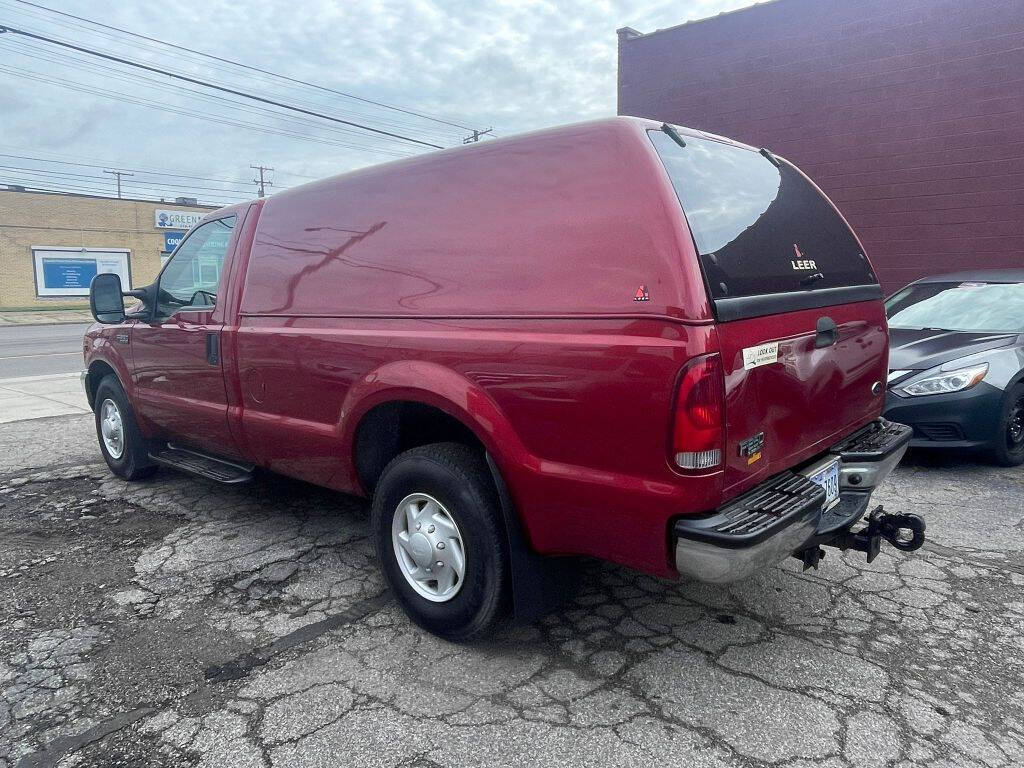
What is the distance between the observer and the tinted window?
261 centimetres

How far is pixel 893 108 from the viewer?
423 inches

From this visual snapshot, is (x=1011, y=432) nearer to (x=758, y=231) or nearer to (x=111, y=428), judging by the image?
(x=758, y=231)

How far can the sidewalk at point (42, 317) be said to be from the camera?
30703mm

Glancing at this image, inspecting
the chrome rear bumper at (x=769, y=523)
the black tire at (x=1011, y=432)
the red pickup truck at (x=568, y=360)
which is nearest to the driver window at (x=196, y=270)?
the red pickup truck at (x=568, y=360)

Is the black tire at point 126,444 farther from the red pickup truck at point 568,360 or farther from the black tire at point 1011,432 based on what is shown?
the black tire at point 1011,432

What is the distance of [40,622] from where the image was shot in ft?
10.9

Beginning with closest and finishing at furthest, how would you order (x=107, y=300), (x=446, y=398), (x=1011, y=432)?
(x=446, y=398), (x=107, y=300), (x=1011, y=432)

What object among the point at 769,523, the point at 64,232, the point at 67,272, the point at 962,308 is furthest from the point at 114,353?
the point at 67,272

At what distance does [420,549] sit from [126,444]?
318 cm

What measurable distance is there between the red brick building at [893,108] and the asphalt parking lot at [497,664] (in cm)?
762

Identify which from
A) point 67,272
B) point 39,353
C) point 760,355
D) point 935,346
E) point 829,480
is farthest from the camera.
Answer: point 67,272

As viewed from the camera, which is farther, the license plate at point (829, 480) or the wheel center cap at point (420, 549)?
the wheel center cap at point (420, 549)

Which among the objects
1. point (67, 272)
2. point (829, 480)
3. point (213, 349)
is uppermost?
point (67, 272)

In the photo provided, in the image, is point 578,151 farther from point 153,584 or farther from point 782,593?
point 153,584
